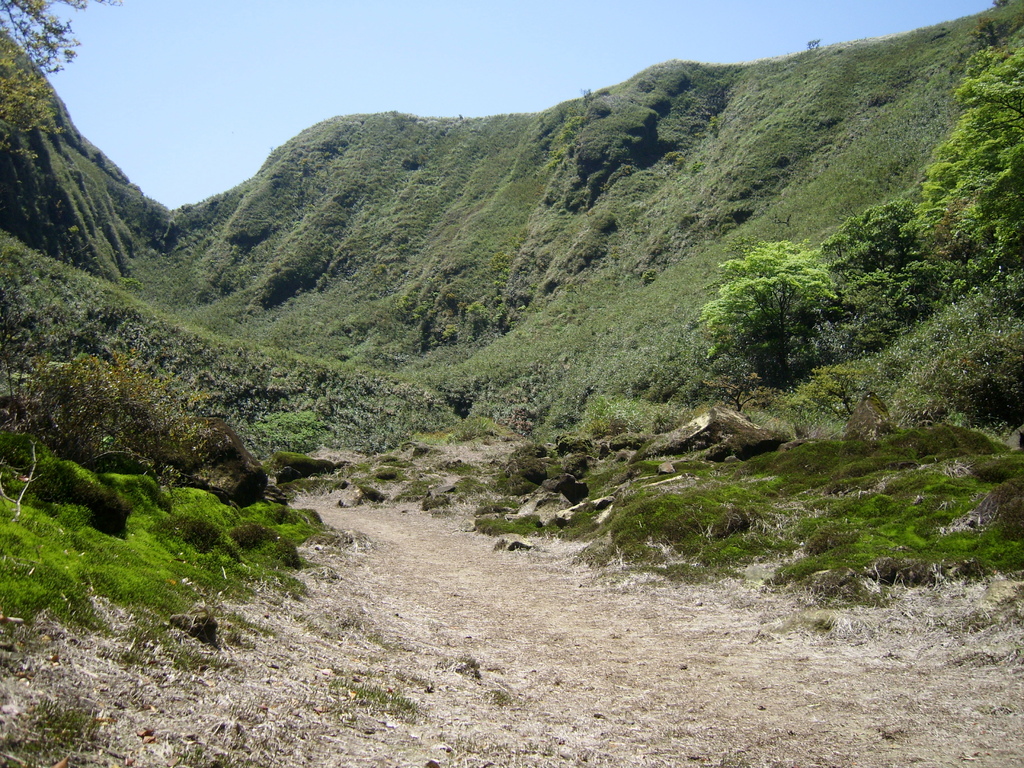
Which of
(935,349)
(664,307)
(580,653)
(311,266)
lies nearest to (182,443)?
(580,653)

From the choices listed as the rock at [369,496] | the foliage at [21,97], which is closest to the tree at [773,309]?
the rock at [369,496]

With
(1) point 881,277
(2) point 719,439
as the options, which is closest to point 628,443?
(2) point 719,439

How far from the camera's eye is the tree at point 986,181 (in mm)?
20484

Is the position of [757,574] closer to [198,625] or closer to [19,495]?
[198,625]

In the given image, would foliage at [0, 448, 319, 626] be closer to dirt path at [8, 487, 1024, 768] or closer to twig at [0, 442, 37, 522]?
twig at [0, 442, 37, 522]

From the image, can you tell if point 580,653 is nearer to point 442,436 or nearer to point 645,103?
point 442,436

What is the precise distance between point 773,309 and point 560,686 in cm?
2916

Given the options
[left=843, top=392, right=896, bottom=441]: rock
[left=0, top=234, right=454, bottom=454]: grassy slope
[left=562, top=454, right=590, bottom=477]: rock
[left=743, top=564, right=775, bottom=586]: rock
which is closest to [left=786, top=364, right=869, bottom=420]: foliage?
[left=843, top=392, right=896, bottom=441]: rock

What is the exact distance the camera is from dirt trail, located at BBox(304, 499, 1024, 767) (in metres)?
4.37

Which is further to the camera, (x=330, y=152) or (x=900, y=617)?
(x=330, y=152)

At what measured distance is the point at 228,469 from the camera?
41.6 feet

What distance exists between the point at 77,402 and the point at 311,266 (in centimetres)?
8286

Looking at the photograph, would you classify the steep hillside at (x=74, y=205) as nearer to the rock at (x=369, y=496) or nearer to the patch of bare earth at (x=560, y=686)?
the rock at (x=369, y=496)

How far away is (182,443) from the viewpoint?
34.9 feet
